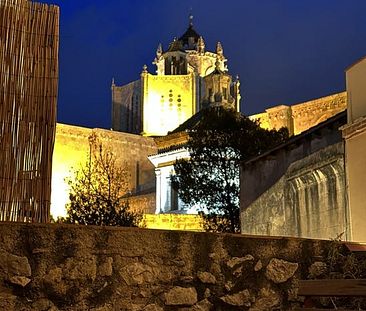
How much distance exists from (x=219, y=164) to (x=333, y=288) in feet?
72.1

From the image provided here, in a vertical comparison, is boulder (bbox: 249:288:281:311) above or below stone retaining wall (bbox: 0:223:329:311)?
below

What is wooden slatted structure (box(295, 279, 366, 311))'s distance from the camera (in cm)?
416

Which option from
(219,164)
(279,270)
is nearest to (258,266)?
(279,270)

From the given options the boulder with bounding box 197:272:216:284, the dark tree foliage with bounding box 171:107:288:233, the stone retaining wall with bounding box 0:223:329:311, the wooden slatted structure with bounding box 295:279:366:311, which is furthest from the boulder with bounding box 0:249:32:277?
the dark tree foliage with bounding box 171:107:288:233

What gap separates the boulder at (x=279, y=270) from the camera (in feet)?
16.3

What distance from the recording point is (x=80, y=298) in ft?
14.2

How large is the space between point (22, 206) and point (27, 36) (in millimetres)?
1631

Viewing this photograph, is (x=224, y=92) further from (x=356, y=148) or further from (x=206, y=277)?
Answer: (x=206, y=277)

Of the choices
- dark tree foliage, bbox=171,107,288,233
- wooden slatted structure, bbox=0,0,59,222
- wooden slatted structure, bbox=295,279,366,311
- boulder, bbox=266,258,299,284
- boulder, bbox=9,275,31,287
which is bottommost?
wooden slatted structure, bbox=295,279,366,311

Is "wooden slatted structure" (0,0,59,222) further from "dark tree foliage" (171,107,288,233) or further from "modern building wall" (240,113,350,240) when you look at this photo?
"dark tree foliage" (171,107,288,233)

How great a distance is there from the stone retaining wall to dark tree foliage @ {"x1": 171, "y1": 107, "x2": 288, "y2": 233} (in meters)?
19.9

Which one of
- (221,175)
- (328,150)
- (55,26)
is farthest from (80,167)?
(55,26)

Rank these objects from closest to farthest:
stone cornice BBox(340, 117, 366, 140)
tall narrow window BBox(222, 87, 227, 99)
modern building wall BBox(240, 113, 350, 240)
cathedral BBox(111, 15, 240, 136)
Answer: stone cornice BBox(340, 117, 366, 140) → modern building wall BBox(240, 113, 350, 240) → tall narrow window BBox(222, 87, 227, 99) → cathedral BBox(111, 15, 240, 136)

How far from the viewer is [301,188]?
45.0 feet
